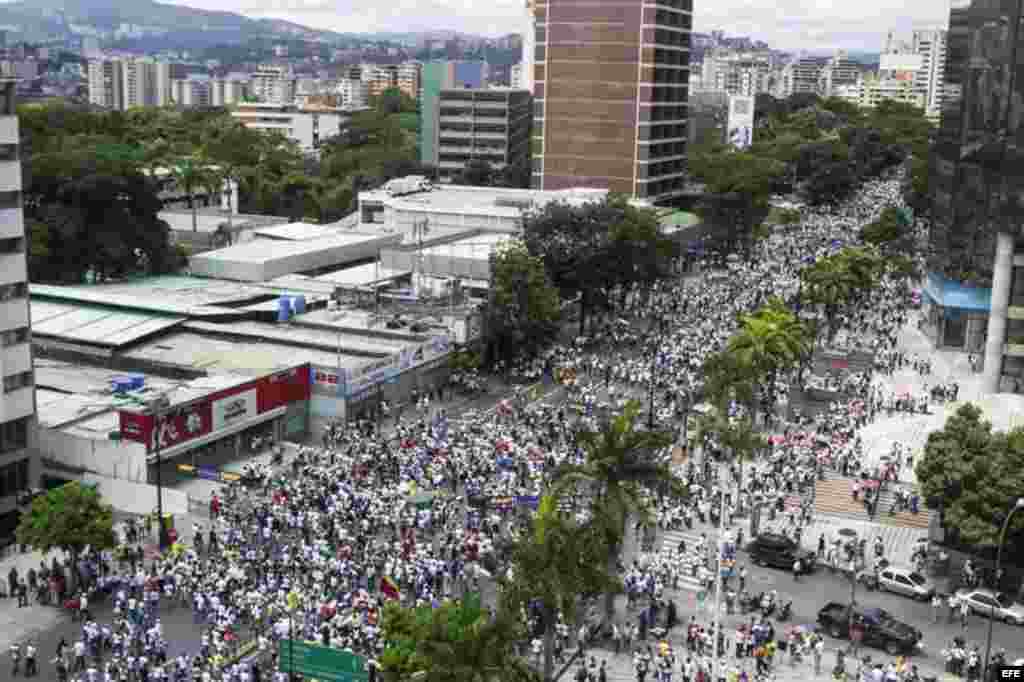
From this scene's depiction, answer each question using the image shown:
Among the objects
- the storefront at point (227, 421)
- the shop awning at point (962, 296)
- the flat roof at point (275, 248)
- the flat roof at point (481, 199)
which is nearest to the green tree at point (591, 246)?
the flat roof at point (481, 199)

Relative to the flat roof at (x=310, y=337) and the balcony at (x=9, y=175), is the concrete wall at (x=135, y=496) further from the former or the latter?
the flat roof at (x=310, y=337)

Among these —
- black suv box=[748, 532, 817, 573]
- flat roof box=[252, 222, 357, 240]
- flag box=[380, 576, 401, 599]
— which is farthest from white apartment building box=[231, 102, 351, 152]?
flag box=[380, 576, 401, 599]

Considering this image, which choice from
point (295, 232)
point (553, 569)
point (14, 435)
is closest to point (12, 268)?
point (14, 435)

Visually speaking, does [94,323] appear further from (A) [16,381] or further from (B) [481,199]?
(B) [481,199]

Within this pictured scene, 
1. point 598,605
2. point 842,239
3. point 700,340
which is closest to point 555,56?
point 842,239

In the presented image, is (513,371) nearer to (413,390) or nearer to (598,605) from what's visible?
(413,390)
